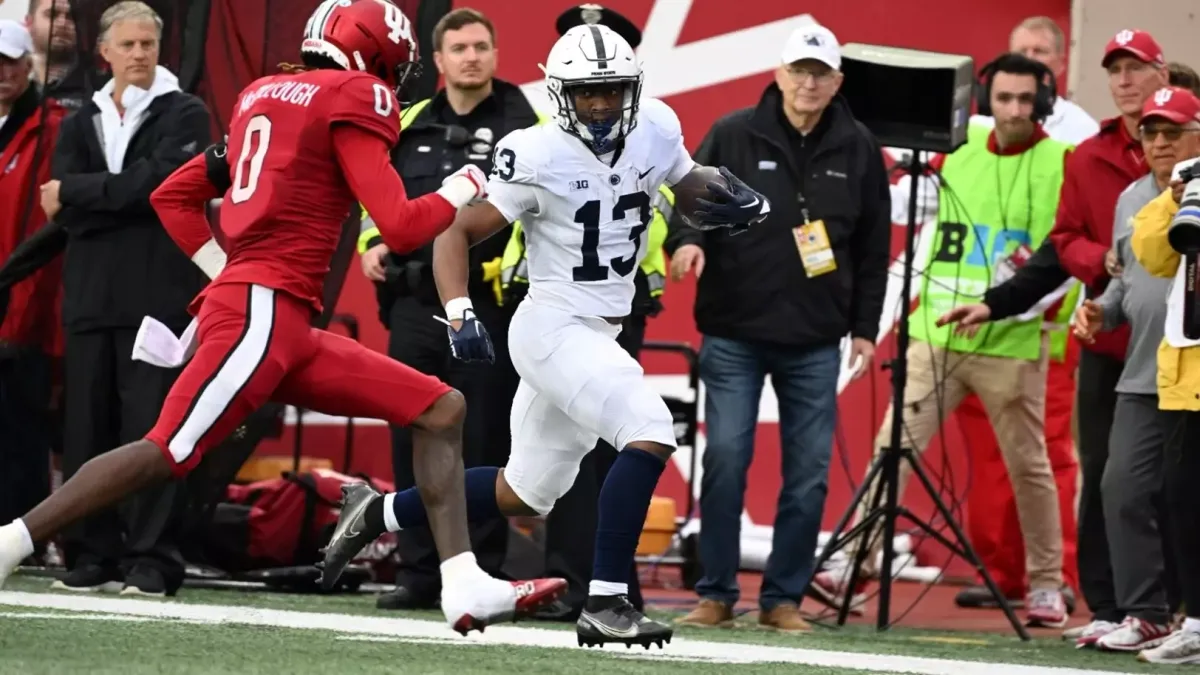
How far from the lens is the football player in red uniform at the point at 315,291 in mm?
5859

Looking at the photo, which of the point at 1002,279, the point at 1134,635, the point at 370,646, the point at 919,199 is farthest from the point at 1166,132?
the point at 370,646

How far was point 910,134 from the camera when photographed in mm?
8125

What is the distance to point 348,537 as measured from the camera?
6.48 meters

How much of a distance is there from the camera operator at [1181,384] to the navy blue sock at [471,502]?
7.20ft

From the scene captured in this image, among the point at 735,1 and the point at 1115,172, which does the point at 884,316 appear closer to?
the point at 735,1

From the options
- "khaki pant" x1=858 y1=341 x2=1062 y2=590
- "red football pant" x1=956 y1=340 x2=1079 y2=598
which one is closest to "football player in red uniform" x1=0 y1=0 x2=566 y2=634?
"khaki pant" x1=858 y1=341 x2=1062 y2=590

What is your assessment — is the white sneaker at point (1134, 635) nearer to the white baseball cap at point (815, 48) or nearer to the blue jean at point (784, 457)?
the blue jean at point (784, 457)

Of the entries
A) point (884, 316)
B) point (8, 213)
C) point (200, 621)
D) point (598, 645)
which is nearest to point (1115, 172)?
point (884, 316)

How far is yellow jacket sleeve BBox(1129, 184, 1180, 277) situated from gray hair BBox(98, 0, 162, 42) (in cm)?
366

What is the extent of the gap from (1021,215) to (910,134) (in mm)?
1124

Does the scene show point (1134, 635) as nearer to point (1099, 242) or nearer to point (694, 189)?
point (1099, 242)

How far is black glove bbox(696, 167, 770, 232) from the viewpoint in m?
6.50

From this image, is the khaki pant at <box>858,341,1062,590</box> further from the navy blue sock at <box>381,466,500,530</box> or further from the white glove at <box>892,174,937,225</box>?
the navy blue sock at <box>381,466,500,530</box>

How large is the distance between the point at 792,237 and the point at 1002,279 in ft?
4.28
